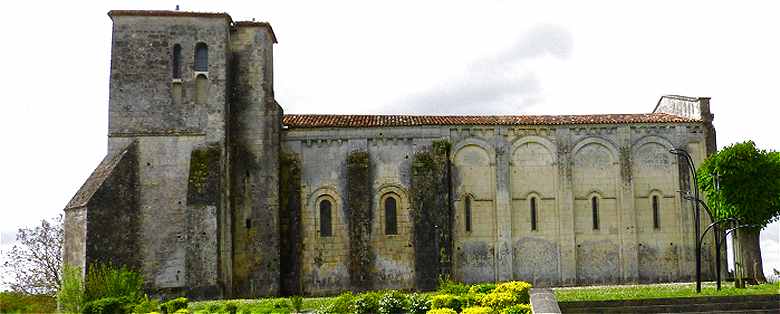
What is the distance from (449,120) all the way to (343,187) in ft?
18.9

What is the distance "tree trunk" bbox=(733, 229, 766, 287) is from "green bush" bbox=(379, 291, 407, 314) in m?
14.5

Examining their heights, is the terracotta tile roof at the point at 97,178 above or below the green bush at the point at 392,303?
above

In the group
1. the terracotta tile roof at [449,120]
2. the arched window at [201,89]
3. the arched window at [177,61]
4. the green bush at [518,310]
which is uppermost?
the arched window at [177,61]

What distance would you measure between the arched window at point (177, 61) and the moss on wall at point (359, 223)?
8.17m

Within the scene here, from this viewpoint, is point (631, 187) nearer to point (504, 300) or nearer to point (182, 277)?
point (504, 300)

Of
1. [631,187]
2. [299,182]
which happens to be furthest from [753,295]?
[299,182]

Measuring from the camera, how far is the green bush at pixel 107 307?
972 inches

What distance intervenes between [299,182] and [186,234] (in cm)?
558

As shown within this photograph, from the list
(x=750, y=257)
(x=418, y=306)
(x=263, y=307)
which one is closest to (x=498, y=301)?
(x=418, y=306)

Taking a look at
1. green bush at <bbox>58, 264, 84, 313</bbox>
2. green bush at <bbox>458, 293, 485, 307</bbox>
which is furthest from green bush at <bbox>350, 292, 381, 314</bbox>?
green bush at <bbox>58, 264, 84, 313</bbox>

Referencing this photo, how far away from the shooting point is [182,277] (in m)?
31.8

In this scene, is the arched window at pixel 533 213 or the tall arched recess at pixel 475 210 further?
the arched window at pixel 533 213

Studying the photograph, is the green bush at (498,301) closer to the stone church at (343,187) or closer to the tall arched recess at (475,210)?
the stone church at (343,187)

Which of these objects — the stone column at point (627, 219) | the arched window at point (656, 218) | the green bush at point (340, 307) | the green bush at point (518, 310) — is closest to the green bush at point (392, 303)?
the green bush at point (340, 307)
